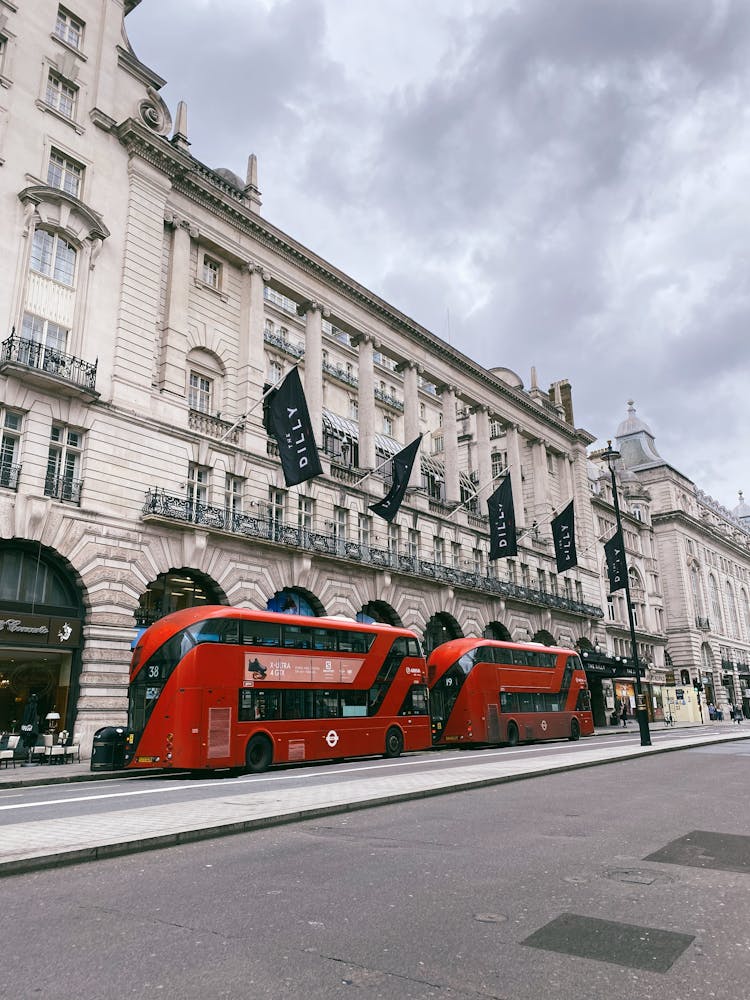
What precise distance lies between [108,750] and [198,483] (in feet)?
41.4

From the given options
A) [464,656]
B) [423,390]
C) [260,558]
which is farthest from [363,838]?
[423,390]

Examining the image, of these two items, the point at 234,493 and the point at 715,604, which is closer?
the point at 234,493

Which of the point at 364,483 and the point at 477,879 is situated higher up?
the point at 364,483

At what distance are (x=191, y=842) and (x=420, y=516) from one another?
109 ft

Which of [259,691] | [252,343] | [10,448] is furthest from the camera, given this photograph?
[252,343]

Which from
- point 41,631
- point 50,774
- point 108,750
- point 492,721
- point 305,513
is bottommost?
point 50,774

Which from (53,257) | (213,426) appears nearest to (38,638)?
(213,426)

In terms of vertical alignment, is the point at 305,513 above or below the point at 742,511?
below

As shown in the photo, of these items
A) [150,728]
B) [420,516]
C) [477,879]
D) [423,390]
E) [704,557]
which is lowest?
[477,879]

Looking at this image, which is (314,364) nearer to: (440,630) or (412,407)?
(412,407)

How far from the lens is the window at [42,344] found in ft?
80.9

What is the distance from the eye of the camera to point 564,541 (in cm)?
4459

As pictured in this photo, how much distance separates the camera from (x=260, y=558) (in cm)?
3048

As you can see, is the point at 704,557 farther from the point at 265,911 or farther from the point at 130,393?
the point at 265,911
